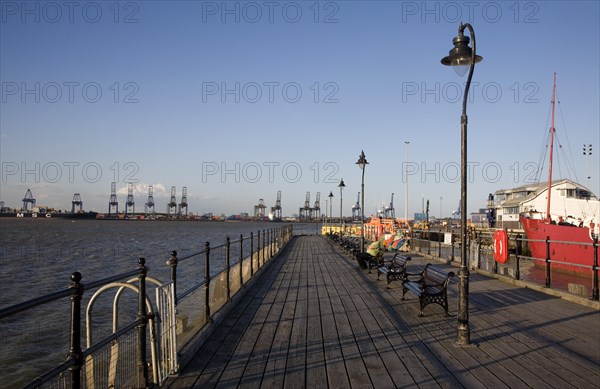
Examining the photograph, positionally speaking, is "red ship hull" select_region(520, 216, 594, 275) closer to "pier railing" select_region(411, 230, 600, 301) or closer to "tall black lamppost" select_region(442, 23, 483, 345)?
"pier railing" select_region(411, 230, 600, 301)

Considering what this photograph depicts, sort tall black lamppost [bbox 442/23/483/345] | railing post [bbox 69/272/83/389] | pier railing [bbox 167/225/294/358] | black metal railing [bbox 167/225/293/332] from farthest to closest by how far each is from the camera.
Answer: black metal railing [bbox 167/225/293/332] → tall black lamppost [bbox 442/23/483/345] → pier railing [bbox 167/225/294/358] → railing post [bbox 69/272/83/389]

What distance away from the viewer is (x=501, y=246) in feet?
39.7

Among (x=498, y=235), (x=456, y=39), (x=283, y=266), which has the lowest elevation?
(x=283, y=266)

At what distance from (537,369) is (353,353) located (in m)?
2.02

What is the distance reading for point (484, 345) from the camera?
234 inches

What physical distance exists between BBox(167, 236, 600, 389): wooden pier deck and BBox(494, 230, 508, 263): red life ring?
2180 mm

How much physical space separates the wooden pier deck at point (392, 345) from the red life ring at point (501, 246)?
7.15 feet

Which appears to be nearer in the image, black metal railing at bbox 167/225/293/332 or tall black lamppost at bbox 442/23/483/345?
tall black lamppost at bbox 442/23/483/345

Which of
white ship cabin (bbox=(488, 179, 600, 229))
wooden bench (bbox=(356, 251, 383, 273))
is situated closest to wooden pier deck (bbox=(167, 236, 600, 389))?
wooden bench (bbox=(356, 251, 383, 273))

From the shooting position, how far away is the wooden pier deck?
462 cm

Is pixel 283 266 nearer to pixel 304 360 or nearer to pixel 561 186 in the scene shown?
pixel 304 360

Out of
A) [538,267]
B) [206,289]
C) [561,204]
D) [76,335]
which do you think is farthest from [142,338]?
[561,204]

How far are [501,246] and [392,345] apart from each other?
24.7 ft

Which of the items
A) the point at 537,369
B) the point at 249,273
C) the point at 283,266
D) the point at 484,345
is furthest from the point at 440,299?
the point at 283,266
